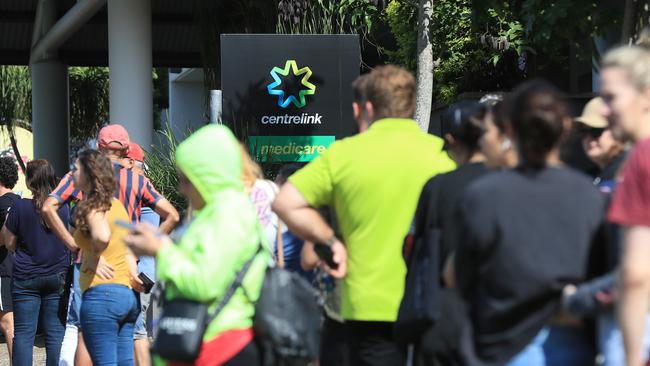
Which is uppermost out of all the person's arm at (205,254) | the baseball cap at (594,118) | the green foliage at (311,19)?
the green foliage at (311,19)

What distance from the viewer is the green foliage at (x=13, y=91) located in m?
30.1

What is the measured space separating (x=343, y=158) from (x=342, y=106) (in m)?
5.35

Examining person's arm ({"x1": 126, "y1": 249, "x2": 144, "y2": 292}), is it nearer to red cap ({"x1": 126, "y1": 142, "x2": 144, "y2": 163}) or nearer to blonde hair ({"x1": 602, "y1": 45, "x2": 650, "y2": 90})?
red cap ({"x1": 126, "y1": 142, "x2": 144, "y2": 163})

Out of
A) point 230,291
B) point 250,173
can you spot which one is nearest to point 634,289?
point 230,291

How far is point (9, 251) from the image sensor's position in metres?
9.12

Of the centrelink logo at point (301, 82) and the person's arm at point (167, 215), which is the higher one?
the centrelink logo at point (301, 82)

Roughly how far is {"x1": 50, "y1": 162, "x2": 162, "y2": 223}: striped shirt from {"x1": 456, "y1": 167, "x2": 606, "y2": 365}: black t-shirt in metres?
4.42

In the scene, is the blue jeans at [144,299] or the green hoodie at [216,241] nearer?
the green hoodie at [216,241]

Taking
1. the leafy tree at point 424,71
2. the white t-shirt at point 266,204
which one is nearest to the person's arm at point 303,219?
the white t-shirt at point 266,204

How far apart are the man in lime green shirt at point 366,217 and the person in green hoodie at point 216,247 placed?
16.0 inches

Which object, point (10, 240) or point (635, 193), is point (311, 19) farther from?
point (635, 193)

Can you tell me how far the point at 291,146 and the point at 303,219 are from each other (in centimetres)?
540

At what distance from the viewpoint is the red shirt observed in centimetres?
309

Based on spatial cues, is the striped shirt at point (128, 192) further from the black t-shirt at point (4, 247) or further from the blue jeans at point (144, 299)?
the black t-shirt at point (4, 247)
